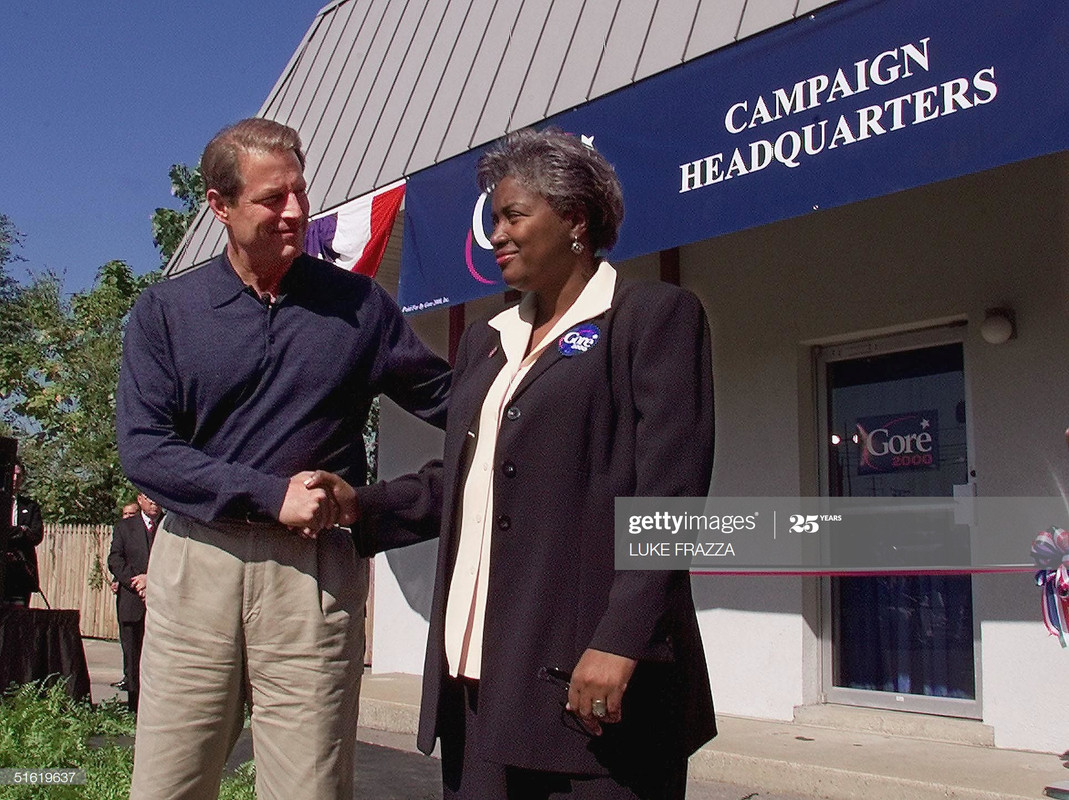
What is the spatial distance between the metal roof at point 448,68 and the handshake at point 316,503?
11.9 ft

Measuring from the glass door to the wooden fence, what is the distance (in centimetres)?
1261

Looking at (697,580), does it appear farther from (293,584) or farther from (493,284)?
(293,584)

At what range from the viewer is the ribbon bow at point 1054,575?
4980 mm

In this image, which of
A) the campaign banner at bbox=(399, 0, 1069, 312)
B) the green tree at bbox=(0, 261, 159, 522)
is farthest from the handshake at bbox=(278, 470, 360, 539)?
the green tree at bbox=(0, 261, 159, 522)

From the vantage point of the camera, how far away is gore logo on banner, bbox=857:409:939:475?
21.4ft

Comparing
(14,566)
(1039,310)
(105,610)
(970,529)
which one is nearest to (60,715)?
(14,566)

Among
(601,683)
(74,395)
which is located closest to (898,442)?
(601,683)

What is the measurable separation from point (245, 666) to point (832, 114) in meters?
3.58

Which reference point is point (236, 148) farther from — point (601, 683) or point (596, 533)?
point (601, 683)

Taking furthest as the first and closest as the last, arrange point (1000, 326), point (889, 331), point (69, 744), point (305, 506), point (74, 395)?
point (74, 395)
point (889, 331)
point (1000, 326)
point (69, 744)
point (305, 506)

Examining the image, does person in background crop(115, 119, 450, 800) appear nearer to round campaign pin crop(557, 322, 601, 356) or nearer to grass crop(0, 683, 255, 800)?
round campaign pin crop(557, 322, 601, 356)

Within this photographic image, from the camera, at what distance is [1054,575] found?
5043mm

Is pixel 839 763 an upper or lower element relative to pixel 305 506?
lower

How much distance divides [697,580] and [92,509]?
16296 mm
